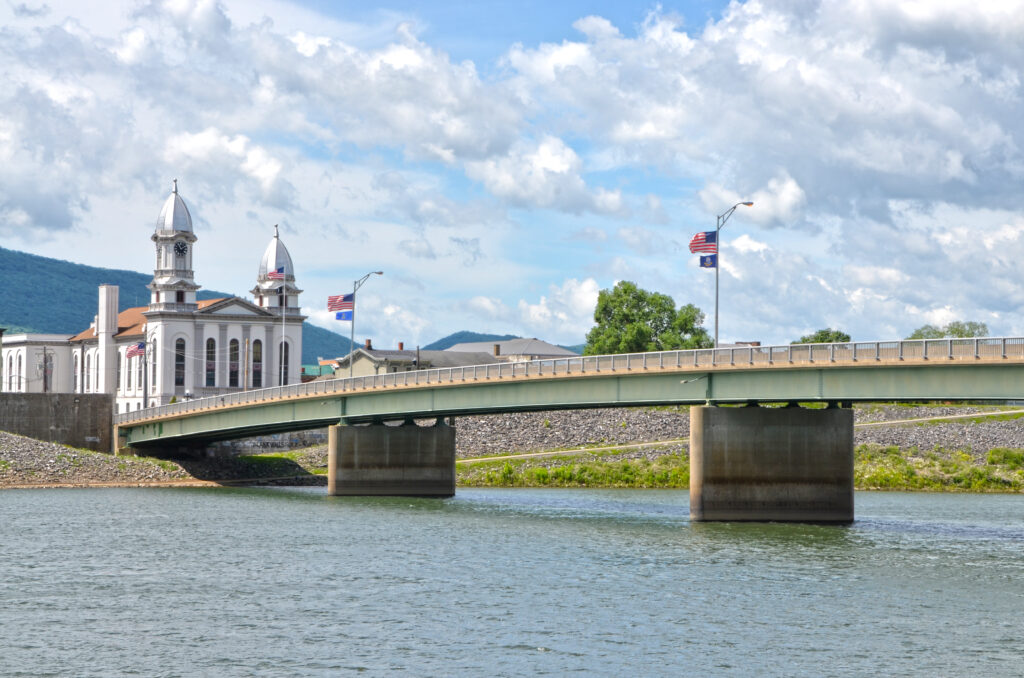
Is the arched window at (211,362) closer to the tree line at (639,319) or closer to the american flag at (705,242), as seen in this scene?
the tree line at (639,319)

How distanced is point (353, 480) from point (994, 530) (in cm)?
4323

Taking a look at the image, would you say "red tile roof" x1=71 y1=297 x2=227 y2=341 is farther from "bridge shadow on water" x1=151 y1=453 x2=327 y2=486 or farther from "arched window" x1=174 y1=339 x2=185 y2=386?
"bridge shadow on water" x1=151 y1=453 x2=327 y2=486

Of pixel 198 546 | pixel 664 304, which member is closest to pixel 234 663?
pixel 198 546

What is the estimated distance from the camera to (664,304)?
176m

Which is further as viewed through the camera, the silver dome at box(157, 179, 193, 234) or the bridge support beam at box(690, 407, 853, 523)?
the silver dome at box(157, 179, 193, 234)

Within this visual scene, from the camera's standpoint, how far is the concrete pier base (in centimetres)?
9319

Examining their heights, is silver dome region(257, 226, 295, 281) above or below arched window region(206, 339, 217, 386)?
above

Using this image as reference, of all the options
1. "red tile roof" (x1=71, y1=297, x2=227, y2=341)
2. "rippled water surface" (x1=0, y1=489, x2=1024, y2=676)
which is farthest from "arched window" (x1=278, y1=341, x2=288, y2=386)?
"rippled water surface" (x1=0, y1=489, x2=1024, y2=676)

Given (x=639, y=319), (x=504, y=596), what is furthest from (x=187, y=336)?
(x=504, y=596)

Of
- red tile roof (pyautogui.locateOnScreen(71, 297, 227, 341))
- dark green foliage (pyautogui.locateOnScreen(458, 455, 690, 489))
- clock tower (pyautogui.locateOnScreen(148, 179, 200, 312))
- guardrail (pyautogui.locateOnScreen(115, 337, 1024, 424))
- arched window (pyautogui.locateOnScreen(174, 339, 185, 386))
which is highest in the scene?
clock tower (pyautogui.locateOnScreen(148, 179, 200, 312))

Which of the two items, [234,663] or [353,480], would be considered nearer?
[234,663]

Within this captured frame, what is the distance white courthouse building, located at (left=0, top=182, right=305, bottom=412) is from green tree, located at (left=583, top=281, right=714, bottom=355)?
128 feet

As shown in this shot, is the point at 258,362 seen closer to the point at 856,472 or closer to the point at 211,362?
the point at 211,362

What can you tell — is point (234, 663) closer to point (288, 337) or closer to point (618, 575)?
point (618, 575)
